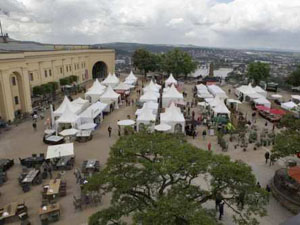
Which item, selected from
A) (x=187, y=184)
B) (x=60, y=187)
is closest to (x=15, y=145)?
(x=60, y=187)

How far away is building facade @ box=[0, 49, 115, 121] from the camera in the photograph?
25.4 m

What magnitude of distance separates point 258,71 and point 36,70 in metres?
35.4

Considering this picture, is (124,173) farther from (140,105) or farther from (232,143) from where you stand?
(140,105)

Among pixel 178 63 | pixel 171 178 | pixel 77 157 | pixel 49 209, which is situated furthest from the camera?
pixel 178 63

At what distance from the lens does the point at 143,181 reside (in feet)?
25.0

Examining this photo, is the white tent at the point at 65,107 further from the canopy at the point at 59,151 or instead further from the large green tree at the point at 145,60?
the large green tree at the point at 145,60

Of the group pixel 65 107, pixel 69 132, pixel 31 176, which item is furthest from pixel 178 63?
pixel 31 176

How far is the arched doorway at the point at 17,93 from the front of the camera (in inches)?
1078

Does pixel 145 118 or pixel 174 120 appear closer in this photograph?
pixel 174 120

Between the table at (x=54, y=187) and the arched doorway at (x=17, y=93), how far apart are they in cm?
1685

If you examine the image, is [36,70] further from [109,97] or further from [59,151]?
[59,151]

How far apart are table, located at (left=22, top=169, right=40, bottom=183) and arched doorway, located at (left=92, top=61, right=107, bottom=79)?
152 feet

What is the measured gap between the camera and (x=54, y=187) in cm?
1338

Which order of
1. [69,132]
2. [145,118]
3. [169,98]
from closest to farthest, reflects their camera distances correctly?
[69,132], [145,118], [169,98]
